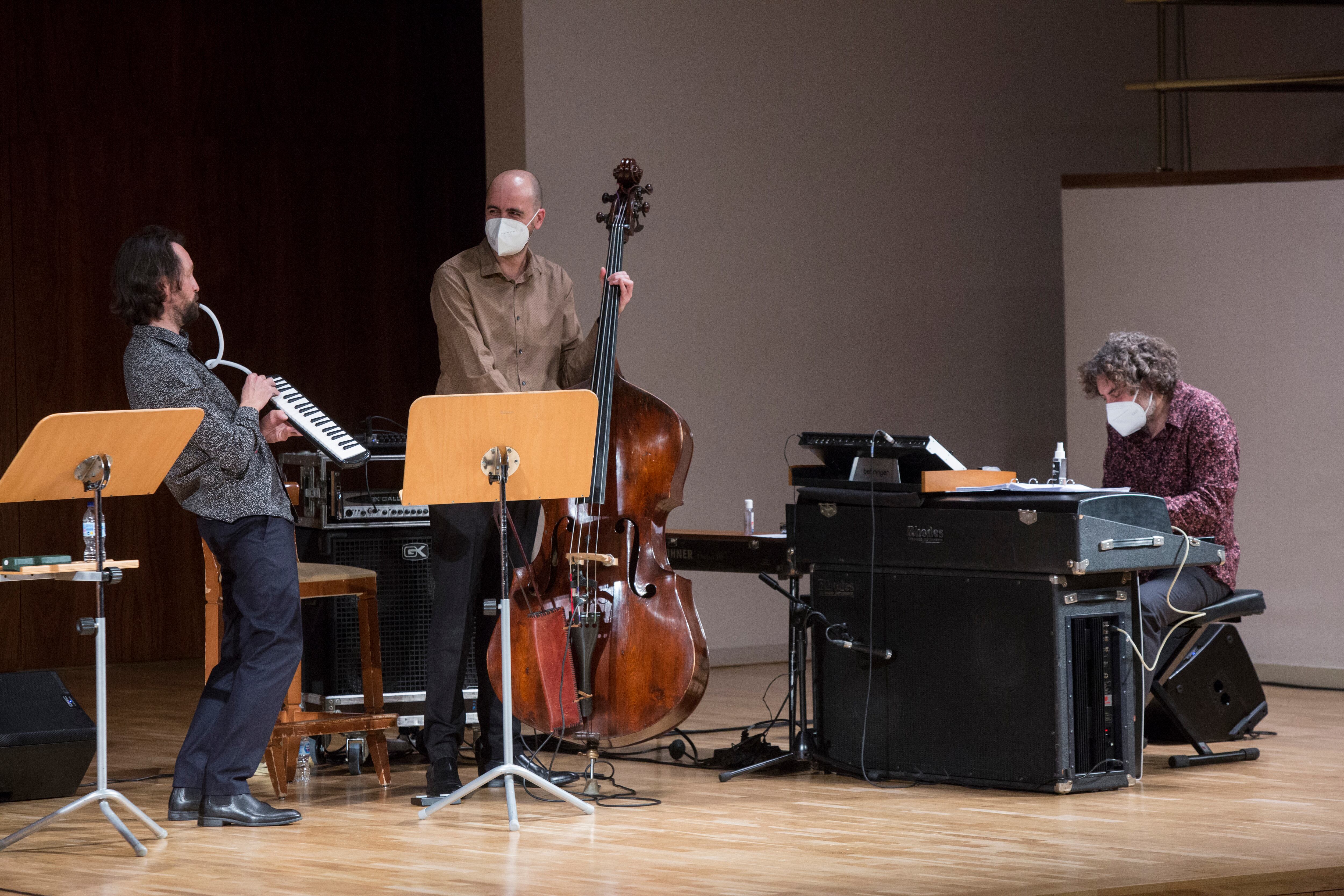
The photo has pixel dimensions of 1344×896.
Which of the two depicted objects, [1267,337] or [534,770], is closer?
[534,770]

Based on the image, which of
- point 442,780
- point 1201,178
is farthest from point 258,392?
point 1201,178

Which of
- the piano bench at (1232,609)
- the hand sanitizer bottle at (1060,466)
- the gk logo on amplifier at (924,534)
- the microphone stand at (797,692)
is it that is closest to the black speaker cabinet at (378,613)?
the microphone stand at (797,692)

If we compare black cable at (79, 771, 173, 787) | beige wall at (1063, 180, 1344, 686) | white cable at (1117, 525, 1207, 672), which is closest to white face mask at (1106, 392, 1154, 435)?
white cable at (1117, 525, 1207, 672)

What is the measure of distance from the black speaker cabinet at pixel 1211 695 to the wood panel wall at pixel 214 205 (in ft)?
13.5

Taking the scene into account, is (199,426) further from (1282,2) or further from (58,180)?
(1282,2)

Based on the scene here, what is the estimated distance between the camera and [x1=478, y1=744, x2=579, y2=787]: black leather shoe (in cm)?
430

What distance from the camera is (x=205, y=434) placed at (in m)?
3.88

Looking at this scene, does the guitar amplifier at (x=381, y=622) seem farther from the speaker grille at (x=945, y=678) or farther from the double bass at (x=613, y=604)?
the speaker grille at (x=945, y=678)

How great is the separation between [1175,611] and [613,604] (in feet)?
5.04

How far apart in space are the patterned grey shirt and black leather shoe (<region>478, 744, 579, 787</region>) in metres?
0.88

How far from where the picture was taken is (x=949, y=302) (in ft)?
24.5

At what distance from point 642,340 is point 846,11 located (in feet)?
5.52

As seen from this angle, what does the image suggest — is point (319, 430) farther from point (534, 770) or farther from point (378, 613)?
point (378, 613)

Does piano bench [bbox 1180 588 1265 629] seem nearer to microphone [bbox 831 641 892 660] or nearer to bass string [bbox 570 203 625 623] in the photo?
microphone [bbox 831 641 892 660]
